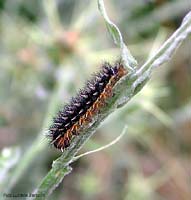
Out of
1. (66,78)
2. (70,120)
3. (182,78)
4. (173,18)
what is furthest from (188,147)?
(70,120)

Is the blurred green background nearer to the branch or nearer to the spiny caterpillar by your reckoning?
the spiny caterpillar

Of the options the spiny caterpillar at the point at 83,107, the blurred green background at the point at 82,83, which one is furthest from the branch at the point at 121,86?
the blurred green background at the point at 82,83

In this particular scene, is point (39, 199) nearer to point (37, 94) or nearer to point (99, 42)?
point (37, 94)

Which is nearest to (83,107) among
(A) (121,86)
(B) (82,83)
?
(A) (121,86)

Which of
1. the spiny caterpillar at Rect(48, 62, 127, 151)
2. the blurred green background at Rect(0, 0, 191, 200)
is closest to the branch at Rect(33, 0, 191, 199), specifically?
the spiny caterpillar at Rect(48, 62, 127, 151)

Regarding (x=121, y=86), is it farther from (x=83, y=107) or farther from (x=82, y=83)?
(x=82, y=83)

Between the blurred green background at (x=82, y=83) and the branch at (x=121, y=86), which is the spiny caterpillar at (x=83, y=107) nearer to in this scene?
the branch at (x=121, y=86)
